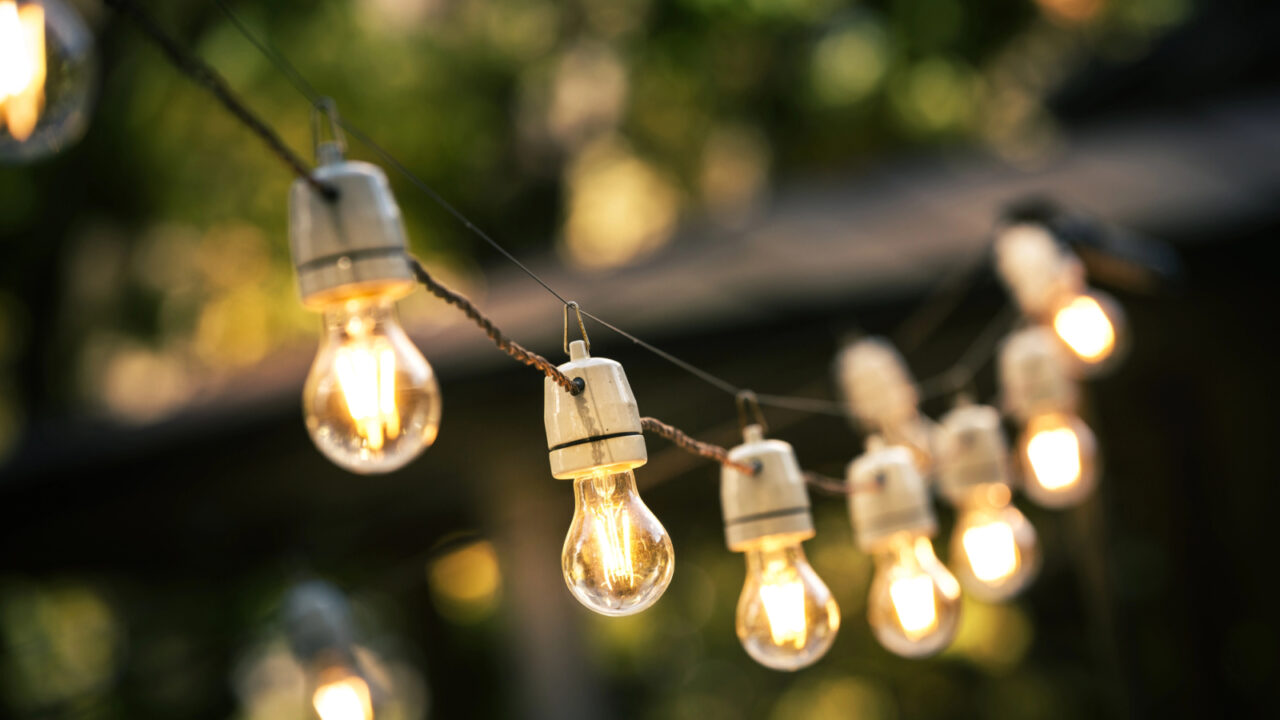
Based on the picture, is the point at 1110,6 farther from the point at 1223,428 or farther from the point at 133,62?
the point at 133,62

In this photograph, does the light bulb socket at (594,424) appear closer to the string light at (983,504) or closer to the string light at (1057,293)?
the string light at (983,504)

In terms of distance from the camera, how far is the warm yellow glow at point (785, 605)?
1122 mm

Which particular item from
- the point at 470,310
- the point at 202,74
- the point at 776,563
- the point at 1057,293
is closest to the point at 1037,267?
the point at 1057,293

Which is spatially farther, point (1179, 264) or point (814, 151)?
point (814, 151)

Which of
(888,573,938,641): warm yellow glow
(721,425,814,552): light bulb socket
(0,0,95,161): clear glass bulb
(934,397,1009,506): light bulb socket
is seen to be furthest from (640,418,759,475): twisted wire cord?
(934,397,1009,506): light bulb socket

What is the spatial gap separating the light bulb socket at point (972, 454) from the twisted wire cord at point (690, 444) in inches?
23.8

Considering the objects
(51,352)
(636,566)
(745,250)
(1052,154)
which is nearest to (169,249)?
(51,352)

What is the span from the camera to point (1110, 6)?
5344 mm

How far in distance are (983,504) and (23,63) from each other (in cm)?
142

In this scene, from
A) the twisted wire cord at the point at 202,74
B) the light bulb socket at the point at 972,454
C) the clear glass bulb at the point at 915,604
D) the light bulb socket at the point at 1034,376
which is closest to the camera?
the twisted wire cord at the point at 202,74

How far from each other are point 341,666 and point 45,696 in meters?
5.02

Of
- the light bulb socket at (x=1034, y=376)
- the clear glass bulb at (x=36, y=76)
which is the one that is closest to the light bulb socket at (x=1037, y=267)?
the light bulb socket at (x=1034, y=376)

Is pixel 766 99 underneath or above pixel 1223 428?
above

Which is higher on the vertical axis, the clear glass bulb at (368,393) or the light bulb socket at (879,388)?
the light bulb socket at (879,388)
